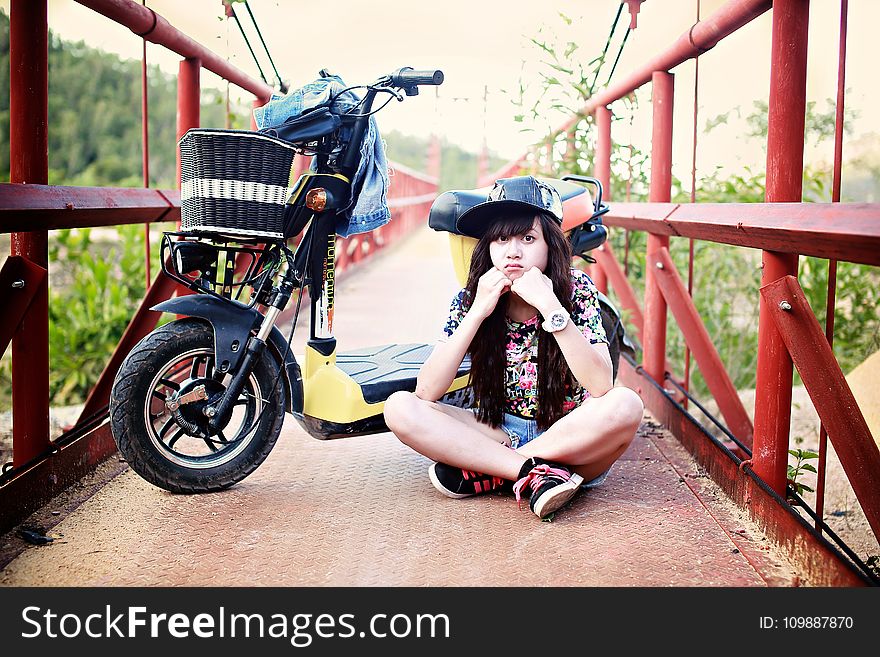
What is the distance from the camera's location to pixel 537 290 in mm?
2529

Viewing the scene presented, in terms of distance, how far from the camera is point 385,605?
1951mm

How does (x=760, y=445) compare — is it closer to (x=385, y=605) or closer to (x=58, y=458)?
(x=385, y=605)

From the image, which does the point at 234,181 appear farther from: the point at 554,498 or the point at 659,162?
the point at 659,162

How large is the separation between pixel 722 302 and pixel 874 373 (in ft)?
6.30

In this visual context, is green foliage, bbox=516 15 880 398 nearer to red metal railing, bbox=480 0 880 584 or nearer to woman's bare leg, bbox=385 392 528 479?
red metal railing, bbox=480 0 880 584

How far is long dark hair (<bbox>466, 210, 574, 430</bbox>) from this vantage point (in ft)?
8.61

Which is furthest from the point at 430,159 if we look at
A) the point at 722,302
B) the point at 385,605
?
the point at 385,605

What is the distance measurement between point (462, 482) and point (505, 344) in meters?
0.41

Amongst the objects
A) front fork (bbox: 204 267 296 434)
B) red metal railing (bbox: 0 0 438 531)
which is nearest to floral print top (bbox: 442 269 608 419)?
front fork (bbox: 204 267 296 434)

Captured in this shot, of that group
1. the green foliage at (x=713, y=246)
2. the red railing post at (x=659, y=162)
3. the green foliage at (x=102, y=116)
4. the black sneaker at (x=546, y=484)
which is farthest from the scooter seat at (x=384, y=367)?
the green foliage at (x=102, y=116)

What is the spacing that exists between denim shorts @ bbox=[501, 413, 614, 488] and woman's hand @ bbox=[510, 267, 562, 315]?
14.8 inches

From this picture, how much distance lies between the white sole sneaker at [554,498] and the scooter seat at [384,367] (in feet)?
2.07

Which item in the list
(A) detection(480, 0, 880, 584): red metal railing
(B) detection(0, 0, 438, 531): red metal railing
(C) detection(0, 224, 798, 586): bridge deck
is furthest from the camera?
(B) detection(0, 0, 438, 531): red metal railing

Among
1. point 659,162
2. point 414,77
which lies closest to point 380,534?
point 414,77
